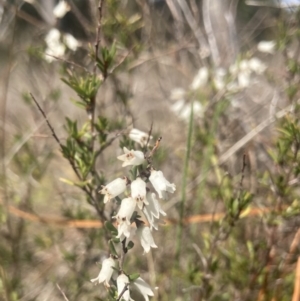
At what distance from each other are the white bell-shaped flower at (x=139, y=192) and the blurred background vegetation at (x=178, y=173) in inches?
12.2

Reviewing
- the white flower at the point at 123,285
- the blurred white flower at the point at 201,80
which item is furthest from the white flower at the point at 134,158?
the blurred white flower at the point at 201,80

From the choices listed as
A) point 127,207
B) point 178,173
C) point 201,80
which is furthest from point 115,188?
point 178,173

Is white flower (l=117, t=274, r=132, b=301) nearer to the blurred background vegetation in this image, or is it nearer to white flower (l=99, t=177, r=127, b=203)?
white flower (l=99, t=177, r=127, b=203)

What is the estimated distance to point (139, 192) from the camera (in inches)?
39.1

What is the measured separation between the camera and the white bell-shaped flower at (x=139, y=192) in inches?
39.1

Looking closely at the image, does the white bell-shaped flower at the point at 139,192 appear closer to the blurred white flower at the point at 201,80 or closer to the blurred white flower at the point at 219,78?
the blurred white flower at the point at 219,78

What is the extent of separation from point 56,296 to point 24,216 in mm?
498

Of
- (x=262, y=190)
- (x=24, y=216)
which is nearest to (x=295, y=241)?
(x=262, y=190)

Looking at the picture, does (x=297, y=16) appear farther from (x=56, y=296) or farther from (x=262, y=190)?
(x=56, y=296)

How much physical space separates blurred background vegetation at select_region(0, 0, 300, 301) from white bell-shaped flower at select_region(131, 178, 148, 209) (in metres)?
0.31

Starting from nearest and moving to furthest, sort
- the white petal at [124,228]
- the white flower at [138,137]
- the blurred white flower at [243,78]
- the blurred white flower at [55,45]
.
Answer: the white petal at [124,228] < the white flower at [138,137] < the blurred white flower at [55,45] < the blurred white flower at [243,78]

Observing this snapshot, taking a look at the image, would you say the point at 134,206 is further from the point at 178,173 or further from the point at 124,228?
the point at 178,173

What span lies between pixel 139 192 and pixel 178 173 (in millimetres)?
1897

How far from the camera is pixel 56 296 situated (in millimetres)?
2377
